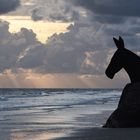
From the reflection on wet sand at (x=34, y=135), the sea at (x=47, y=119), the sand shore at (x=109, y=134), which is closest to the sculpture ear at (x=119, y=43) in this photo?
the sand shore at (x=109, y=134)

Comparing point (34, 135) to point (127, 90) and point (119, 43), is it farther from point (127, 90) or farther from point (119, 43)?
point (119, 43)

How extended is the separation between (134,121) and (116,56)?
2132 mm

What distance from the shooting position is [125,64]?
53.0 feet

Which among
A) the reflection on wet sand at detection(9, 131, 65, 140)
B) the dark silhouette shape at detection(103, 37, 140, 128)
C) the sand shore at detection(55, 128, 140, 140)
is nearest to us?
the sand shore at detection(55, 128, 140, 140)

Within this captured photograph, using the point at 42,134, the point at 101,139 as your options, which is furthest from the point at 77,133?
the point at 101,139

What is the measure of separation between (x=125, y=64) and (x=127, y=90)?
0.87 metres

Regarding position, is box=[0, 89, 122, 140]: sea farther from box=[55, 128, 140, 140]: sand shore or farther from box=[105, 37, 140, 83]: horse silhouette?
box=[105, 37, 140, 83]: horse silhouette

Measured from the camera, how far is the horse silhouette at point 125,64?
15938mm

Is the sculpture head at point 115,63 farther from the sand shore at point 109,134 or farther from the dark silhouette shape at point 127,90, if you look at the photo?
the sand shore at point 109,134

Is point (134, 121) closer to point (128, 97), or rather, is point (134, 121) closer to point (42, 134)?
point (128, 97)

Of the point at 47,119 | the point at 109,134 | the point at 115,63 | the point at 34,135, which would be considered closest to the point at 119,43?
the point at 115,63

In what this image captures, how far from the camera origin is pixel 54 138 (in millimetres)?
14430

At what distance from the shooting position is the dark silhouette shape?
616 inches

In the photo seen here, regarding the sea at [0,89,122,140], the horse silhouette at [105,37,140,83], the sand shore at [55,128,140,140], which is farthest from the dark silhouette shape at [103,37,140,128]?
the sea at [0,89,122,140]
